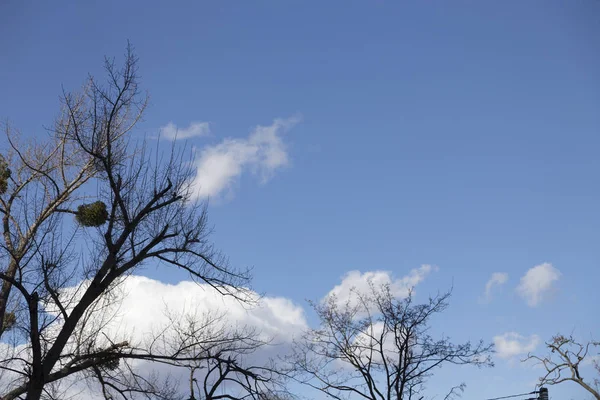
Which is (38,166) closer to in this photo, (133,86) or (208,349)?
(133,86)

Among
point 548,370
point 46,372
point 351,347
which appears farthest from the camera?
point 548,370

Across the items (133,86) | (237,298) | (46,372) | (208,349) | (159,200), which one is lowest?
(46,372)

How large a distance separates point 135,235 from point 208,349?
2.18 m

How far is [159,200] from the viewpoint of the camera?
961 centimetres

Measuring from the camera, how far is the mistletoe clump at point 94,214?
35.0ft

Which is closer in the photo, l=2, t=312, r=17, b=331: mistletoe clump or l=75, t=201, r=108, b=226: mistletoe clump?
l=75, t=201, r=108, b=226: mistletoe clump

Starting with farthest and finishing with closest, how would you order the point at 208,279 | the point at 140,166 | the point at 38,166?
the point at 38,166
the point at 208,279
the point at 140,166

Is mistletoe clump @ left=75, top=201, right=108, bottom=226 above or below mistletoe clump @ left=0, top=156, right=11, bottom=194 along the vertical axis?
below

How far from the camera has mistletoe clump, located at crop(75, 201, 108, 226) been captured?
10672 millimetres

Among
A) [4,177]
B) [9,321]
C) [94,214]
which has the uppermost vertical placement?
[4,177]

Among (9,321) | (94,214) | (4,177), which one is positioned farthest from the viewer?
(4,177)

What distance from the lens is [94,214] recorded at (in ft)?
35.0

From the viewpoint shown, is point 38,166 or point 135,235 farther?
point 38,166

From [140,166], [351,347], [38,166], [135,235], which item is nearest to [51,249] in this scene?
[135,235]
